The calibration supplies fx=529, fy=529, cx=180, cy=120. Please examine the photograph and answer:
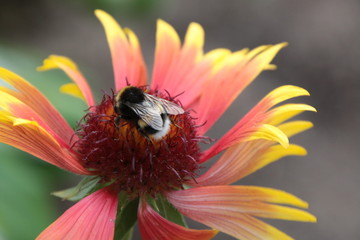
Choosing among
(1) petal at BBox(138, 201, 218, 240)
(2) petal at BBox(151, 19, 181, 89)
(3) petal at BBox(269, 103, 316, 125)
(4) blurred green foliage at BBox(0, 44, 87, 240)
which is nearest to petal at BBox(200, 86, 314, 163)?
(3) petal at BBox(269, 103, 316, 125)

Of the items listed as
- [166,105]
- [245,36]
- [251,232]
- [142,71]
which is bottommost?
[251,232]

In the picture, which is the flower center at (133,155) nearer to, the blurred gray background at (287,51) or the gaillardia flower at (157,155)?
the gaillardia flower at (157,155)

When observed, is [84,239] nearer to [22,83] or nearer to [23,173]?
[22,83]

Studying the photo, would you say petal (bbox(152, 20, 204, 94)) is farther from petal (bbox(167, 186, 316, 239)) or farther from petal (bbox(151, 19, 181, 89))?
petal (bbox(167, 186, 316, 239))

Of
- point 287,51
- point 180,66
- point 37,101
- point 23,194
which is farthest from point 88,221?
point 287,51

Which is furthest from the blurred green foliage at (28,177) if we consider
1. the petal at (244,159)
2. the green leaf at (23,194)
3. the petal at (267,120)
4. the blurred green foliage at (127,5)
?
the blurred green foliage at (127,5)

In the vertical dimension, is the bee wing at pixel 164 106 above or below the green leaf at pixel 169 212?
above

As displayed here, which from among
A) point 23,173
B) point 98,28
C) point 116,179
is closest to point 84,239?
point 116,179

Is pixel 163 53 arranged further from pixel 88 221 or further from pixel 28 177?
pixel 28 177
